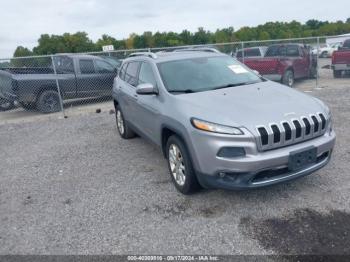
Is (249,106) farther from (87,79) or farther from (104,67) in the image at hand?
(104,67)

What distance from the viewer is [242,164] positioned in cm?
338

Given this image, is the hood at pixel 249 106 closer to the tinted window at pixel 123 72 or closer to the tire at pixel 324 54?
the tinted window at pixel 123 72

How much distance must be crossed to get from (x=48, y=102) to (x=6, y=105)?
1.21 meters

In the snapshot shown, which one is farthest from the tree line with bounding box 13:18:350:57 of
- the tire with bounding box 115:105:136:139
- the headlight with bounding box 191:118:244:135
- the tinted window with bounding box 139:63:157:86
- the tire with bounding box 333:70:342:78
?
the headlight with bounding box 191:118:244:135

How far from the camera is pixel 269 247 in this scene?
312 cm

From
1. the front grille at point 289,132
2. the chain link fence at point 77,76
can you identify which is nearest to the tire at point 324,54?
the chain link fence at point 77,76

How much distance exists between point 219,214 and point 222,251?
0.65 metres

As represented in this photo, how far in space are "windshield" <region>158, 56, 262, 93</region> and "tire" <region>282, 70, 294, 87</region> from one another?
8016 millimetres

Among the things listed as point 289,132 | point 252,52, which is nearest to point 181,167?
point 289,132

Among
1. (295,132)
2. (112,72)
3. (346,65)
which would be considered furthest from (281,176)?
(346,65)

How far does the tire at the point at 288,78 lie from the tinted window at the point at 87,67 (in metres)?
6.80

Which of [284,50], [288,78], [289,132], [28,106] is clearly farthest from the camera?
[284,50]


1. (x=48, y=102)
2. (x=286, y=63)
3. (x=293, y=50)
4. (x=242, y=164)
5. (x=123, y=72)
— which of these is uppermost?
(x=123, y=72)

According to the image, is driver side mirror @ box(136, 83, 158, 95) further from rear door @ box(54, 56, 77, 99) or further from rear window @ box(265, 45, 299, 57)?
rear window @ box(265, 45, 299, 57)
